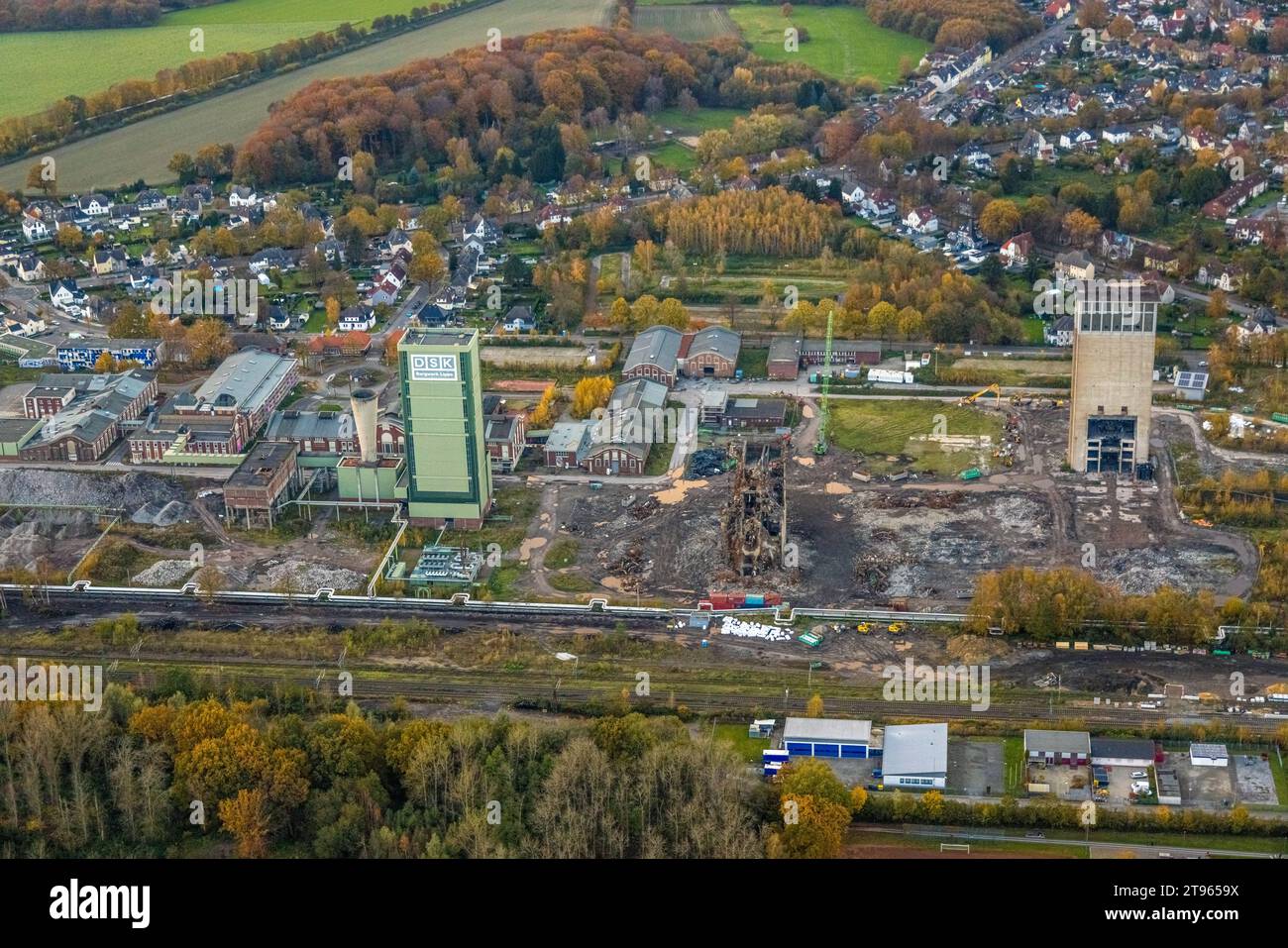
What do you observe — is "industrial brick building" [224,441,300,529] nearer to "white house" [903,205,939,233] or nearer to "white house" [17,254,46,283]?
"white house" [17,254,46,283]

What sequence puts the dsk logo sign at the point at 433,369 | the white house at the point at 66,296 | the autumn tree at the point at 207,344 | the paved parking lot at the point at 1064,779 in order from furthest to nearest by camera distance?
1. the white house at the point at 66,296
2. the autumn tree at the point at 207,344
3. the dsk logo sign at the point at 433,369
4. the paved parking lot at the point at 1064,779

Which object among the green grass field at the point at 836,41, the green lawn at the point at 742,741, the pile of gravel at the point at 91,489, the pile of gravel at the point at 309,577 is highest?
the green grass field at the point at 836,41

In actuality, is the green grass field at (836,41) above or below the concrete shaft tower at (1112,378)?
above

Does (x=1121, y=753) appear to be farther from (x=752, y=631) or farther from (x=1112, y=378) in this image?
(x=1112, y=378)

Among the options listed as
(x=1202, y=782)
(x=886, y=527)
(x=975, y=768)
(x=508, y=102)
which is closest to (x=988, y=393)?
(x=886, y=527)

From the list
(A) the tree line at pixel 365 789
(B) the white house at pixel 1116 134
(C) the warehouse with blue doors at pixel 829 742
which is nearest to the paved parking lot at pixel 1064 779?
(C) the warehouse with blue doors at pixel 829 742

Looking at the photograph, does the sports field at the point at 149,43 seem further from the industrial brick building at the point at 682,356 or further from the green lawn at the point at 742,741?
the green lawn at the point at 742,741
